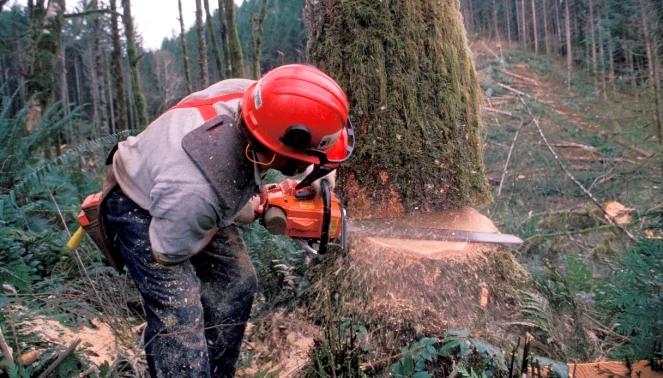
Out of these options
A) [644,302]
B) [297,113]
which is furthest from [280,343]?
[644,302]

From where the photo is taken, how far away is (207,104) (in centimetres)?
239

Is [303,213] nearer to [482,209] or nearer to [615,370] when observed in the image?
[615,370]

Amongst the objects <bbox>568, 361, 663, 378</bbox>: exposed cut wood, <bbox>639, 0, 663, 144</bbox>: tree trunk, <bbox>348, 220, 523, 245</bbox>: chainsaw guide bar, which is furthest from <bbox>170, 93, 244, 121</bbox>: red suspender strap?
<bbox>639, 0, 663, 144</bbox>: tree trunk

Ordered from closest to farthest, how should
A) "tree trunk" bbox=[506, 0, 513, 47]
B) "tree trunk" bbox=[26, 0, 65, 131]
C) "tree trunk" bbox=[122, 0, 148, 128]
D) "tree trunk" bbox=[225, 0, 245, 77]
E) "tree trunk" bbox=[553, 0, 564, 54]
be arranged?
"tree trunk" bbox=[26, 0, 65, 131] → "tree trunk" bbox=[225, 0, 245, 77] → "tree trunk" bbox=[122, 0, 148, 128] → "tree trunk" bbox=[553, 0, 564, 54] → "tree trunk" bbox=[506, 0, 513, 47]

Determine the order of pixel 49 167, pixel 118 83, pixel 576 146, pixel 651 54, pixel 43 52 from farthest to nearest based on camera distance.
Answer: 1. pixel 118 83
2. pixel 576 146
3. pixel 651 54
4. pixel 43 52
5. pixel 49 167

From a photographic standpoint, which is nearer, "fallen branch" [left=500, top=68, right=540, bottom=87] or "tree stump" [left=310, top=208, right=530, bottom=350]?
"tree stump" [left=310, top=208, right=530, bottom=350]

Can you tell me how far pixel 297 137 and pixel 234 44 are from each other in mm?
10715

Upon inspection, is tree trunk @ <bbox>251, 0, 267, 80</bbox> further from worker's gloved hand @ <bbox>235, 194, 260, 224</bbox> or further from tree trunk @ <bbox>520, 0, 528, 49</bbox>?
tree trunk @ <bbox>520, 0, 528, 49</bbox>

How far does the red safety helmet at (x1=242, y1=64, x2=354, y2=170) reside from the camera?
2.05m

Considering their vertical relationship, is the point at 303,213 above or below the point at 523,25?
below

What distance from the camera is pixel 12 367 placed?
192cm

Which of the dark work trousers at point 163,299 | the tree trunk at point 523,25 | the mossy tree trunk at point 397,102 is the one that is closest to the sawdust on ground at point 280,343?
the dark work trousers at point 163,299

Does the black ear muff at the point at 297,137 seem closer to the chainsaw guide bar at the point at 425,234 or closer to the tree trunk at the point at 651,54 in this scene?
the chainsaw guide bar at the point at 425,234

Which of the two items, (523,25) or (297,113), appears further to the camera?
(523,25)
